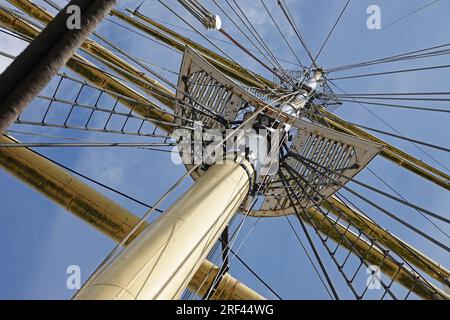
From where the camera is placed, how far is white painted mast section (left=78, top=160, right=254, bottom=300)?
3602 mm

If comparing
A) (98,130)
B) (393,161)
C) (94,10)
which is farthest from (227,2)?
(393,161)

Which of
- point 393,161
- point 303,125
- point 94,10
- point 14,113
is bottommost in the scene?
point 14,113

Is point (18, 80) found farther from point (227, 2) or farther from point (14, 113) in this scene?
point (227, 2)

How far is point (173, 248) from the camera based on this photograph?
4.11 meters

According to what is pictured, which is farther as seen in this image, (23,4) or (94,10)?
(23,4)

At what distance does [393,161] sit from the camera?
15680 millimetres

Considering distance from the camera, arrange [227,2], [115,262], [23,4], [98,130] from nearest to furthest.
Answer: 1. [115,262]
2. [98,130]
3. [227,2]
4. [23,4]

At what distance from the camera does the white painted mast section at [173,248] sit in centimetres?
360

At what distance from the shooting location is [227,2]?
8.66 meters

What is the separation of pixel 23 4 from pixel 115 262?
45.0 ft
